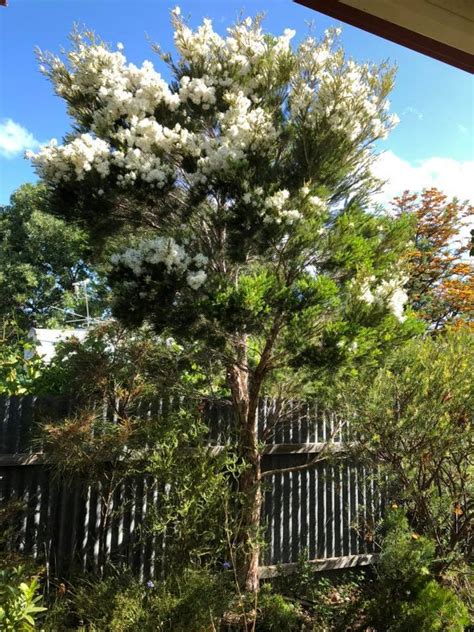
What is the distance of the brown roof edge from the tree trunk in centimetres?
236

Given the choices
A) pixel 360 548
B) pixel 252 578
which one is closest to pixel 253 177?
pixel 252 578

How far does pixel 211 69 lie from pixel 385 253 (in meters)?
1.88

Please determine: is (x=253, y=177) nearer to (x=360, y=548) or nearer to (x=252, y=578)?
(x=252, y=578)

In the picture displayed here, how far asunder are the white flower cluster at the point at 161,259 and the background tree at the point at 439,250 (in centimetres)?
966

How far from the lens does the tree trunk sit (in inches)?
141

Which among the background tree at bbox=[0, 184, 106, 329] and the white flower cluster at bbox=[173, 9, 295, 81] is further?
the background tree at bbox=[0, 184, 106, 329]

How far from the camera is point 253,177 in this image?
10.7 ft

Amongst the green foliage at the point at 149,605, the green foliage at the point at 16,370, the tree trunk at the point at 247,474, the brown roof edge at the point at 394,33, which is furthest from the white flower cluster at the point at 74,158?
the green foliage at the point at 149,605

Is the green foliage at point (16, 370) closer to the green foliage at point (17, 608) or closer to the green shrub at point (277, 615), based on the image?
the green foliage at point (17, 608)

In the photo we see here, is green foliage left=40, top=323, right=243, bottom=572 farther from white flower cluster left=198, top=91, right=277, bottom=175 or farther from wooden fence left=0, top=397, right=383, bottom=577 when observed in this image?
white flower cluster left=198, top=91, right=277, bottom=175

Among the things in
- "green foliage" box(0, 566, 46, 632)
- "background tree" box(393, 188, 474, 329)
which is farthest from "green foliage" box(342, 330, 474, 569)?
"background tree" box(393, 188, 474, 329)

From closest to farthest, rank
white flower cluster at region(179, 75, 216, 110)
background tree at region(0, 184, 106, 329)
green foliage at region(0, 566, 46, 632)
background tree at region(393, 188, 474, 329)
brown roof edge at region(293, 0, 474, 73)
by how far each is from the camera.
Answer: brown roof edge at region(293, 0, 474, 73) < green foliage at region(0, 566, 46, 632) < white flower cluster at region(179, 75, 216, 110) < background tree at region(393, 188, 474, 329) < background tree at region(0, 184, 106, 329)

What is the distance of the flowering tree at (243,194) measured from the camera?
3172 millimetres

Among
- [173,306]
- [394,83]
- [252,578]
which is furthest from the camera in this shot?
[252,578]
